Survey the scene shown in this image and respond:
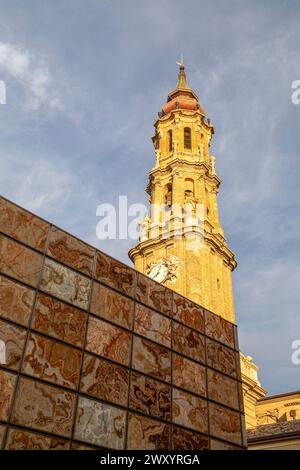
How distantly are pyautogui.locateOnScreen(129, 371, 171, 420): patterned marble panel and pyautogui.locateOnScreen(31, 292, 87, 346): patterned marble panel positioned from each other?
6.00 ft

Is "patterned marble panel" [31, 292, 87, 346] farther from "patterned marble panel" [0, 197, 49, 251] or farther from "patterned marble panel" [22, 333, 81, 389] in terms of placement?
"patterned marble panel" [0, 197, 49, 251]

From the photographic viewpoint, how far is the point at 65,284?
443 inches

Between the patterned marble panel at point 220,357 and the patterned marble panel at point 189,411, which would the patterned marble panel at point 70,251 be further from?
the patterned marble panel at point 220,357

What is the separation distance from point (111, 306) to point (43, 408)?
3093 mm

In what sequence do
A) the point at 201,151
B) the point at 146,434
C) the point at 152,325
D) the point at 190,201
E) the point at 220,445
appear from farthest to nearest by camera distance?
the point at 201,151 → the point at 190,201 → the point at 220,445 → the point at 152,325 → the point at 146,434

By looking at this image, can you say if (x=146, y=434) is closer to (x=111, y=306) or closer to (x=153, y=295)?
(x=111, y=306)

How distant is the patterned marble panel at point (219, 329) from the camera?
14438mm

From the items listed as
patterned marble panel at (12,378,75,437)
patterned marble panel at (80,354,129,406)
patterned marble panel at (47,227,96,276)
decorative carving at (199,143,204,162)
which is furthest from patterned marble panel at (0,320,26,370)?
decorative carving at (199,143,204,162)

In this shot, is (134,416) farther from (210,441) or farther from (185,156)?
(185,156)

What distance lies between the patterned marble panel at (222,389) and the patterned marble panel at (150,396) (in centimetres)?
178

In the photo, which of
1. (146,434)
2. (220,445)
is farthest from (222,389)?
(146,434)

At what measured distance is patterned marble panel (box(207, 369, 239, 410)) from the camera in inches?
531

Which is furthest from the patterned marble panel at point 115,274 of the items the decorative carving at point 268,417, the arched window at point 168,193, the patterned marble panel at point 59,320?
the arched window at point 168,193
